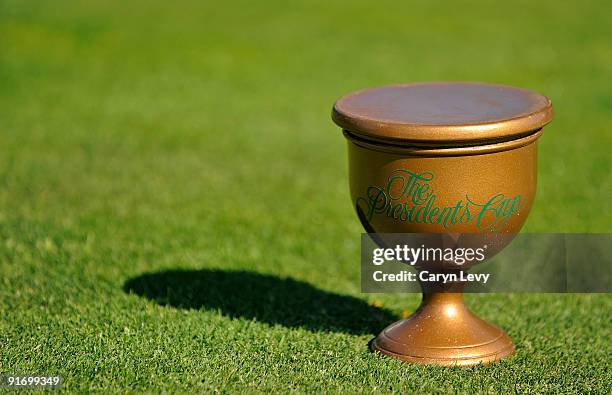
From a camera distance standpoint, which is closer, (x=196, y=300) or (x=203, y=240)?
(x=196, y=300)

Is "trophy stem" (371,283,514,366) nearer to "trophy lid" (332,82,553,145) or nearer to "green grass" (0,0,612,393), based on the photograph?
"green grass" (0,0,612,393)

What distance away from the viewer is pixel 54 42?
13898mm

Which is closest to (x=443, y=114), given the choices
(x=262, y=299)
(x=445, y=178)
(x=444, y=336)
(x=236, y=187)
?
(x=445, y=178)

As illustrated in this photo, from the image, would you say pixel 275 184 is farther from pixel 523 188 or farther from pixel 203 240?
pixel 523 188

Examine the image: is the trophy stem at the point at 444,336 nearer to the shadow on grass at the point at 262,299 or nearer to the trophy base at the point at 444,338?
the trophy base at the point at 444,338

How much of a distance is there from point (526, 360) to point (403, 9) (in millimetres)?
12408

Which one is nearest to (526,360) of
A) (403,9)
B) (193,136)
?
(193,136)

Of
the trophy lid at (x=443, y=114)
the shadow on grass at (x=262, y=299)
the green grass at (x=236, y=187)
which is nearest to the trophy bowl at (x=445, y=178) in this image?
the trophy lid at (x=443, y=114)

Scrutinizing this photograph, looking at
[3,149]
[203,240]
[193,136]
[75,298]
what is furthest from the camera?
[193,136]

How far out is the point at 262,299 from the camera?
587 centimetres

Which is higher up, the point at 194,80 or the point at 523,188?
the point at 523,188

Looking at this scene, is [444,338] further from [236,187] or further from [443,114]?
[236,187]

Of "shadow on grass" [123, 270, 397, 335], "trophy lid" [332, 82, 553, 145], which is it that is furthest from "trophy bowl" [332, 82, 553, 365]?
"shadow on grass" [123, 270, 397, 335]

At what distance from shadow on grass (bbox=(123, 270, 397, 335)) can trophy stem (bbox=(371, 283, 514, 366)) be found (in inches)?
17.5
